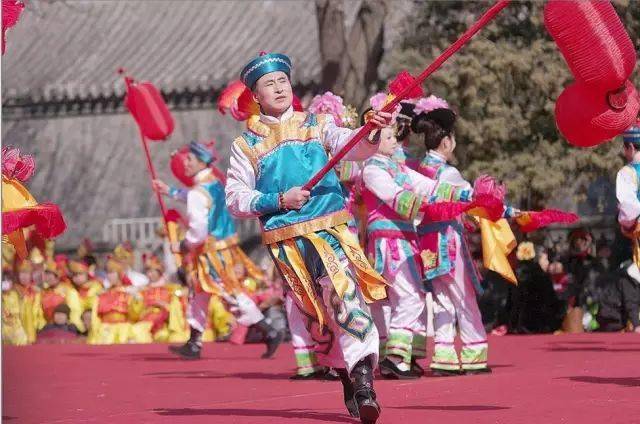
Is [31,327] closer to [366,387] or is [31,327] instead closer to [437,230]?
[437,230]

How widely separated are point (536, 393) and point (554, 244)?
8.90 meters

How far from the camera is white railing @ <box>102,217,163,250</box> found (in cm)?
2477

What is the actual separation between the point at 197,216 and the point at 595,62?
5.75 meters

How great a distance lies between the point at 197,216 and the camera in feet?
37.3

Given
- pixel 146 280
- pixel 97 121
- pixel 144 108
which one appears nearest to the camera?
pixel 144 108

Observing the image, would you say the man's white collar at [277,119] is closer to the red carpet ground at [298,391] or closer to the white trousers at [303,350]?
the red carpet ground at [298,391]

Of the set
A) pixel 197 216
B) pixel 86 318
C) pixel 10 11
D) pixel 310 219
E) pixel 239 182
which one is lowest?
pixel 86 318

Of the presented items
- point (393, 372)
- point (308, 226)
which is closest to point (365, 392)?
point (308, 226)

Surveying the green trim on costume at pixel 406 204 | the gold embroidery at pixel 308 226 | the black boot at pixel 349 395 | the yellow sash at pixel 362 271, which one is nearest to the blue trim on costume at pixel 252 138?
the gold embroidery at pixel 308 226

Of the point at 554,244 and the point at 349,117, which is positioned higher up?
the point at 349,117

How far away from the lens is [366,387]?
620cm

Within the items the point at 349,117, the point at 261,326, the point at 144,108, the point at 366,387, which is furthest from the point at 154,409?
the point at 144,108

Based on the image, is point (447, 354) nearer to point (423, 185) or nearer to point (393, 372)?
point (393, 372)

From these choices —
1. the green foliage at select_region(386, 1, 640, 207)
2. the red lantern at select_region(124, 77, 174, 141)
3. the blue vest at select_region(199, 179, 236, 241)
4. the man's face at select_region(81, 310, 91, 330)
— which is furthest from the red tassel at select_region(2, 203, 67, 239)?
the man's face at select_region(81, 310, 91, 330)
